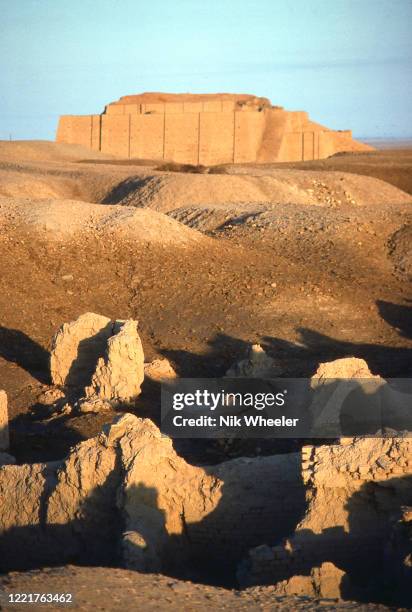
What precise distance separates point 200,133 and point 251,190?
59.0 feet

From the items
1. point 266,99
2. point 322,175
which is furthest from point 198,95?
point 322,175

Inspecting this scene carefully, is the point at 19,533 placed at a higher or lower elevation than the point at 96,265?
lower

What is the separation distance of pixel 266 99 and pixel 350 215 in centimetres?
3442

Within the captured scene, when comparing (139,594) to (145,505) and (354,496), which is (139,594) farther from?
(354,496)

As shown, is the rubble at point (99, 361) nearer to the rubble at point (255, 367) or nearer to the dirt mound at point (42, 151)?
the rubble at point (255, 367)

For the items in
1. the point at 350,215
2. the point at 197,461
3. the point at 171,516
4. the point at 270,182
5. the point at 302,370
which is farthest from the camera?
the point at 270,182

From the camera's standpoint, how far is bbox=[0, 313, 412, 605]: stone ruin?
6.99 meters

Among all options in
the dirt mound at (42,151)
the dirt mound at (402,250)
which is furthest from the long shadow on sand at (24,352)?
the dirt mound at (42,151)

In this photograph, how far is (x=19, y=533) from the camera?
25.7ft

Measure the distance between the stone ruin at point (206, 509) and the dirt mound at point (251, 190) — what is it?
17.0 metres

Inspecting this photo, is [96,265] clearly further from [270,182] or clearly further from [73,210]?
[270,182]

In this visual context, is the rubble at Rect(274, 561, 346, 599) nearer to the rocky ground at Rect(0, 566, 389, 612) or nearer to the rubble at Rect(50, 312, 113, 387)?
the rocky ground at Rect(0, 566, 389, 612)

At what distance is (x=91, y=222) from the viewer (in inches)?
698

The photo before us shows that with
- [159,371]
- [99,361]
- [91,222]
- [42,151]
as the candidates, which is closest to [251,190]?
[91,222]
